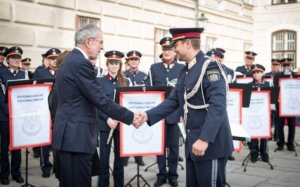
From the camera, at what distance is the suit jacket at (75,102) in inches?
159

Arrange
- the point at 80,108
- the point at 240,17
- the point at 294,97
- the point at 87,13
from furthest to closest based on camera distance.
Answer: the point at 240,17
the point at 87,13
the point at 294,97
the point at 80,108

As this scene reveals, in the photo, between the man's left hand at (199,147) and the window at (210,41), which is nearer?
the man's left hand at (199,147)

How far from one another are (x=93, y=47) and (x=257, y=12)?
72.0 ft

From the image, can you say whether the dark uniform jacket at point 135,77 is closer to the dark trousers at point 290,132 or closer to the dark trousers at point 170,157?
the dark trousers at point 170,157

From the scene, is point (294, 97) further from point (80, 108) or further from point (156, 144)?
point (80, 108)

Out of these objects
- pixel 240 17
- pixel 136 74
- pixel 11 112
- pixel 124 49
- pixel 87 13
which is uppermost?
pixel 240 17

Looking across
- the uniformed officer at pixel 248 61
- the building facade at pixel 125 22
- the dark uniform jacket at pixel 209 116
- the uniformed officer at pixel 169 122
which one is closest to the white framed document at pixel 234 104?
the uniformed officer at pixel 169 122

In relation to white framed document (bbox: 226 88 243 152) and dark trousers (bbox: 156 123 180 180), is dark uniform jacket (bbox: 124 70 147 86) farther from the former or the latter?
white framed document (bbox: 226 88 243 152)

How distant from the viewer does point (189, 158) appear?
4.17 metres

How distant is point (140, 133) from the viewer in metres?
6.08

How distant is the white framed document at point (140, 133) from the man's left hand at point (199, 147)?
84.9 inches

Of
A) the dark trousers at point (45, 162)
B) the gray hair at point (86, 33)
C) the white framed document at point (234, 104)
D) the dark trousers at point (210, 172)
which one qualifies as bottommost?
the dark trousers at point (45, 162)

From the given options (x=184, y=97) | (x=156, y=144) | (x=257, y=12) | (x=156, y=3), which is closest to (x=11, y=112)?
(x=156, y=144)

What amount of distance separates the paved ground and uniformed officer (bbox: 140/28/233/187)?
2.90 m
